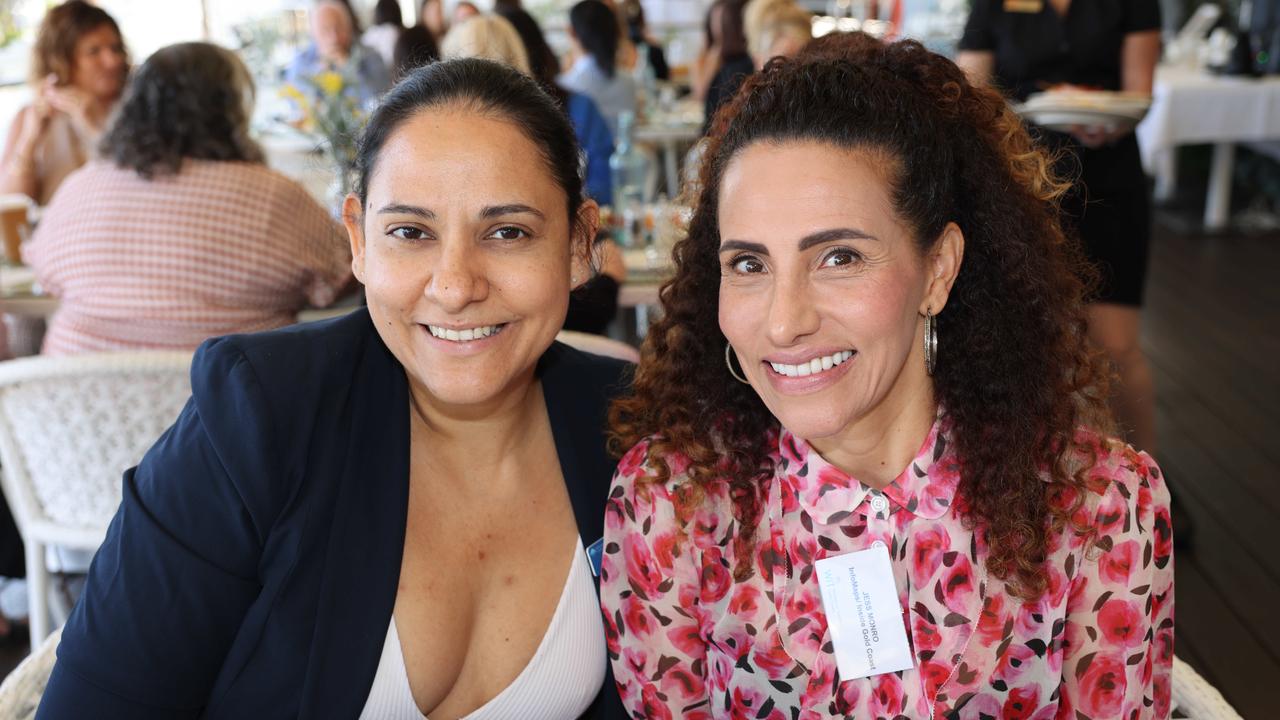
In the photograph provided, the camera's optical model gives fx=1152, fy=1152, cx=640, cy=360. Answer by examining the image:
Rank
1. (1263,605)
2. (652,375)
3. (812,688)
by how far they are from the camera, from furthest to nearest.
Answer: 1. (1263,605)
2. (652,375)
3. (812,688)

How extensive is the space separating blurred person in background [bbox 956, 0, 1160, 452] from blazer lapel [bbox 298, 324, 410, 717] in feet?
7.59

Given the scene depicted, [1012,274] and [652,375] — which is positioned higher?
[1012,274]

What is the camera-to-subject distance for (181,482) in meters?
1.34

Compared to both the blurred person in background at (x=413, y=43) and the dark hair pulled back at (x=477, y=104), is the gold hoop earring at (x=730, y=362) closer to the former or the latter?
the dark hair pulled back at (x=477, y=104)

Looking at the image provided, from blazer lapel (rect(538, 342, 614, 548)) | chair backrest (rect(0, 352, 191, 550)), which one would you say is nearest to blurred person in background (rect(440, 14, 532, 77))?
chair backrest (rect(0, 352, 191, 550))

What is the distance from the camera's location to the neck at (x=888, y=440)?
1483mm

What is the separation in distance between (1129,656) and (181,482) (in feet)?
3.74

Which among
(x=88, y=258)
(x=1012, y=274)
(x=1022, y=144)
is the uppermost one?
(x=1022, y=144)

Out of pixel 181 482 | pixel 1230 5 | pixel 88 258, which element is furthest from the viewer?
pixel 1230 5

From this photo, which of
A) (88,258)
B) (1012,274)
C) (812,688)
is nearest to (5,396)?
(88,258)

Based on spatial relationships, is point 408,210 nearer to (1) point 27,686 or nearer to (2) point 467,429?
(2) point 467,429

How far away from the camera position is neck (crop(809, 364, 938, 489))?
1.48m

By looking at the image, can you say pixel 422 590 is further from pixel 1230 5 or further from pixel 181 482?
pixel 1230 5

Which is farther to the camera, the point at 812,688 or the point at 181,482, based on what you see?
the point at 812,688
